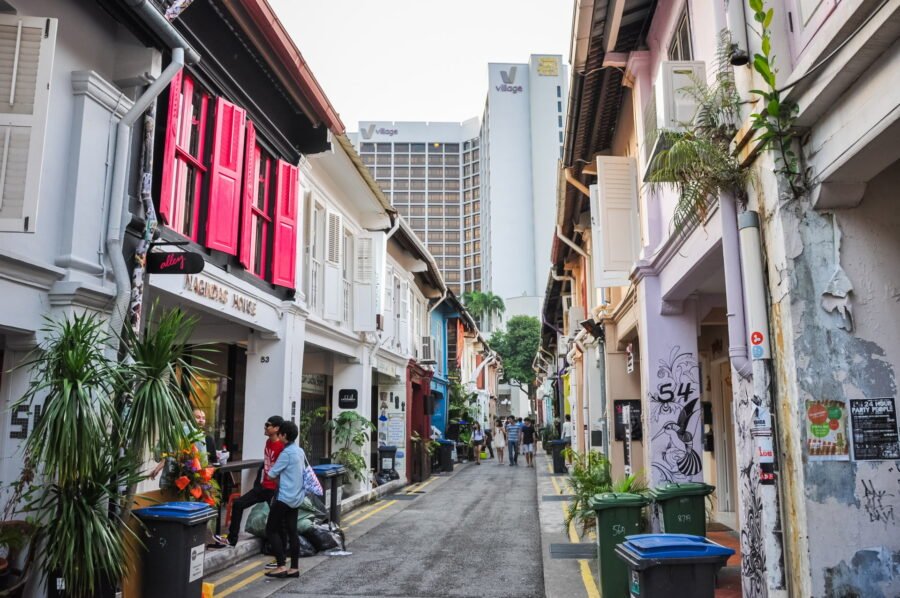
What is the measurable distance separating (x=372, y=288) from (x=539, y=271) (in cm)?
6584

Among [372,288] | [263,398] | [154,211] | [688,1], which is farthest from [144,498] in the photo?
[372,288]

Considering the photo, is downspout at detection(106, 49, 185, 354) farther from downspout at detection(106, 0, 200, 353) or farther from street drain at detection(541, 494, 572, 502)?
street drain at detection(541, 494, 572, 502)

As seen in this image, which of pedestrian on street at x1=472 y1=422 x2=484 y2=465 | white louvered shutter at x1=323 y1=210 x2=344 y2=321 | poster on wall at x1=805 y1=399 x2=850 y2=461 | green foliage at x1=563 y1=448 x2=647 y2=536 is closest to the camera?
poster on wall at x1=805 y1=399 x2=850 y2=461

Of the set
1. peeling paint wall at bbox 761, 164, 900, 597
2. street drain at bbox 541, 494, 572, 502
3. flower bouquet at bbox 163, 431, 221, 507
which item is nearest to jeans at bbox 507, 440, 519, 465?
street drain at bbox 541, 494, 572, 502

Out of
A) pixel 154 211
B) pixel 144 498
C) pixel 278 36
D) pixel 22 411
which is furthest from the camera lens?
pixel 278 36

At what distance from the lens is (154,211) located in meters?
7.15

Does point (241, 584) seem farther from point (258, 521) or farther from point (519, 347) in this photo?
point (519, 347)

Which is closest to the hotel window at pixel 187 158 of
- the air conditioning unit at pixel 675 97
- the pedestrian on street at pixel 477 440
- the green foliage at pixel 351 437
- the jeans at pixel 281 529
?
the jeans at pixel 281 529

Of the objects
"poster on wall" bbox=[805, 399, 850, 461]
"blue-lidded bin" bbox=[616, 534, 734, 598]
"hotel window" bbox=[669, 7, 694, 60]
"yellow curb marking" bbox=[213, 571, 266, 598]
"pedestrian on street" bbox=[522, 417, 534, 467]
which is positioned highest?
"hotel window" bbox=[669, 7, 694, 60]

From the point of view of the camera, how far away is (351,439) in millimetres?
14773

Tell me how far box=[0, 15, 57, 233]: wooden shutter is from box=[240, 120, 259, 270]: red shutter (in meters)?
4.14

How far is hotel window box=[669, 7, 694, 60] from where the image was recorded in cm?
787

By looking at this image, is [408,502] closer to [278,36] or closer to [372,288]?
[372,288]

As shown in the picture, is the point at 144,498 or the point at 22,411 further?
the point at 144,498
